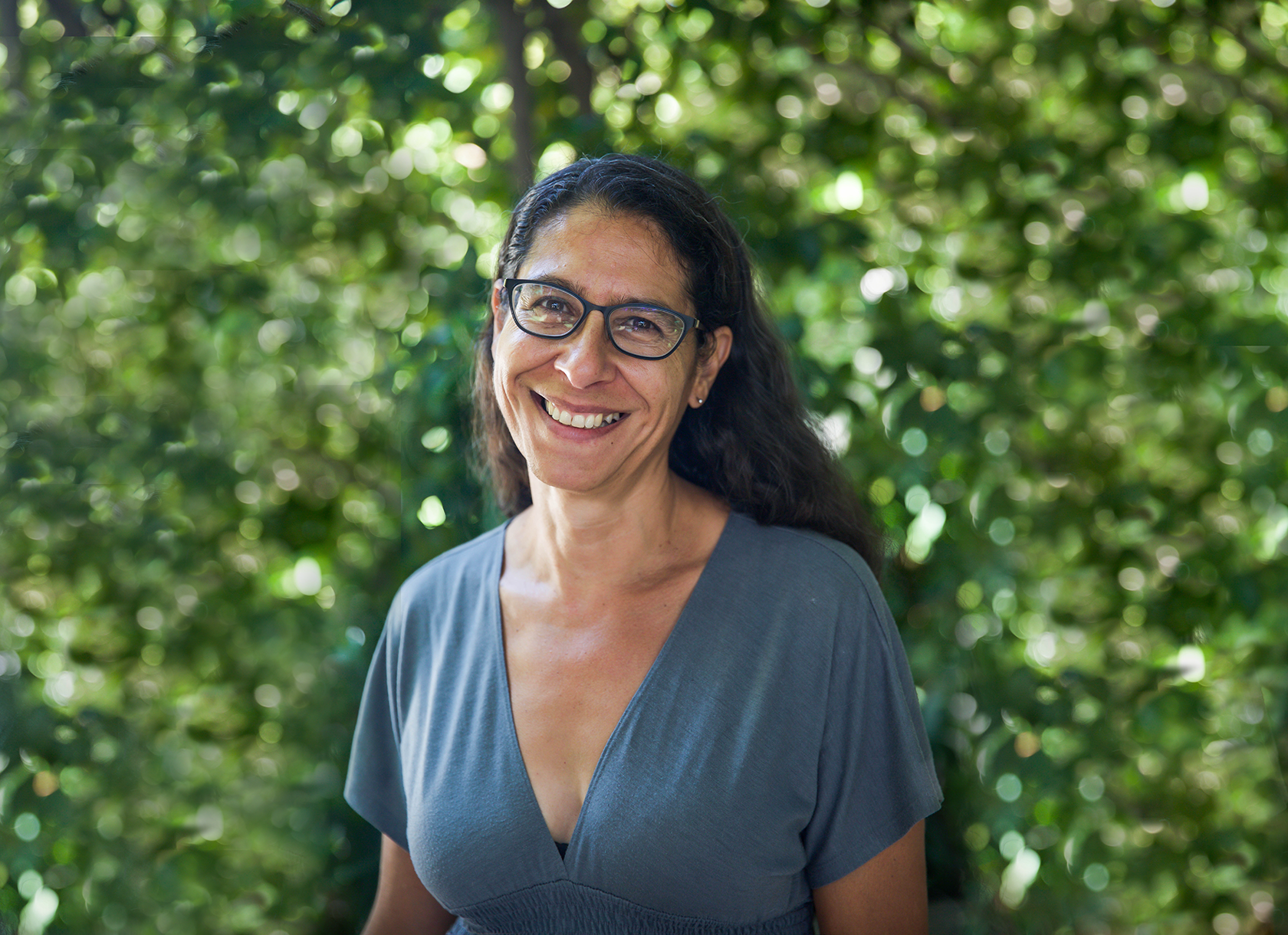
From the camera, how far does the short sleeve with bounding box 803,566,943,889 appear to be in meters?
1.16

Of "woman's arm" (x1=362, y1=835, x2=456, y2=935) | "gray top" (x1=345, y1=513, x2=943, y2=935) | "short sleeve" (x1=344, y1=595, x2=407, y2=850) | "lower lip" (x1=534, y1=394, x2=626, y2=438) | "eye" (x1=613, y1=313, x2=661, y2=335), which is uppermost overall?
"eye" (x1=613, y1=313, x2=661, y2=335)

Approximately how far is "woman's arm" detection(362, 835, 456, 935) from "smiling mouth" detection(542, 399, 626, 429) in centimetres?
72

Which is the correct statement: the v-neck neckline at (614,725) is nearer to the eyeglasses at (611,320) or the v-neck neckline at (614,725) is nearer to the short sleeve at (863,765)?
the short sleeve at (863,765)

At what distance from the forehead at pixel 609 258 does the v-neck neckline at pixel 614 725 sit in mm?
367

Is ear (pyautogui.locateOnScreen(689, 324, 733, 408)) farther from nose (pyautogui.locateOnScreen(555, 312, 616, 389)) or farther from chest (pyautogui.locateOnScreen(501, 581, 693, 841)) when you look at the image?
chest (pyautogui.locateOnScreen(501, 581, 693, 841))

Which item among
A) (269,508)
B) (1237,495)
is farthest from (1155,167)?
(269,508)

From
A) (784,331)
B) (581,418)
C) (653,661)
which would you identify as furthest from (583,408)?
(784,331)

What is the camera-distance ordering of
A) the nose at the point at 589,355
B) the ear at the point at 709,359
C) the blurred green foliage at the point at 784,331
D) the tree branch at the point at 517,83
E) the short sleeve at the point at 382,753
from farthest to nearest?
the tree branch at the point at 517,83, the blurred green foliage at the point at 784,331, the short sleeve at the point at 382,753, the ear at the point at 709,359, the nose at the point at 589,355

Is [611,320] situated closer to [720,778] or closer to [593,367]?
[593,367]

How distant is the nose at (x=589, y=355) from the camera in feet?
3.66

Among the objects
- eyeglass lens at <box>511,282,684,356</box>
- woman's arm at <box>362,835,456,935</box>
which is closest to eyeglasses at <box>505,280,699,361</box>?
eyeglass lens at <box>511,282,684,356</box>

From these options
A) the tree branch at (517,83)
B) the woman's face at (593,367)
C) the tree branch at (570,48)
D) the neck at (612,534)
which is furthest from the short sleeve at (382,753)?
the tree branch at (570,48)

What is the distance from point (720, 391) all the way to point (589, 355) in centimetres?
31

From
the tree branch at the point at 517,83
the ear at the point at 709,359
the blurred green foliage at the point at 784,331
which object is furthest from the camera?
the tree branch at the point at 517,83
